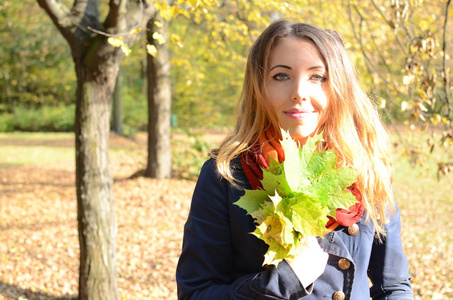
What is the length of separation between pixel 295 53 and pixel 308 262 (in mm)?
720

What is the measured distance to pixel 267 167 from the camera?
4.73ft

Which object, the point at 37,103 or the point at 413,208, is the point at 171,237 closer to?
the point at 413,208

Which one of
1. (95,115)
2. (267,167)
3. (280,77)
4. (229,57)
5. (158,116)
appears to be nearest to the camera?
(267,167)

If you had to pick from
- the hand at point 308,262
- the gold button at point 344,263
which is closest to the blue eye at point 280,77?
the hand at point 308,262

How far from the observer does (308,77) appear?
153cm

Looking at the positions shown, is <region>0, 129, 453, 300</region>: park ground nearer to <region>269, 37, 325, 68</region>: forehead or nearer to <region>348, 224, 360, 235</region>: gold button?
<region>348, 224, 360, 235</region>: gold button

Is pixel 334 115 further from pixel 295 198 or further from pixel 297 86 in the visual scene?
pixel 295 198

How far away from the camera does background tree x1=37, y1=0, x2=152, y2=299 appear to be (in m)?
3.50

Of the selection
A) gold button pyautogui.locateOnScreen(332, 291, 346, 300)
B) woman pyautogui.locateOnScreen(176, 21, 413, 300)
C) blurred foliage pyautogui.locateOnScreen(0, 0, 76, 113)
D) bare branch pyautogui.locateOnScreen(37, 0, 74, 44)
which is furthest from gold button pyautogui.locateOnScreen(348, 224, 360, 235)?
blurred foliage pyautogui.locateOnScreen(0, 0, 76, 113)

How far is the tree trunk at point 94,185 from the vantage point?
368 centimetres

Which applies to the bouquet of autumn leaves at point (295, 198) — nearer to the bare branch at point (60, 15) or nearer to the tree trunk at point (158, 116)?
the bare branch at point (60, 15)

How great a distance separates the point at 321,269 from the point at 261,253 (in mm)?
201

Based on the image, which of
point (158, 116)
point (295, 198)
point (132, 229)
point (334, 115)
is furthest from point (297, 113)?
→ point (158, 116)

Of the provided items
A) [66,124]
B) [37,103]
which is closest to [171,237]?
[66,124]
